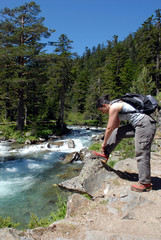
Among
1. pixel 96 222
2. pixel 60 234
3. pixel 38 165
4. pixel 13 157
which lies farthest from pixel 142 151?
pixel 13 157

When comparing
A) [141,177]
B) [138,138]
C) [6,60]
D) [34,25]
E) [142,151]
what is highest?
[34,25]

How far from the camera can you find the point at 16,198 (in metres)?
6.09

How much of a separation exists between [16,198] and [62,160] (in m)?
4.88

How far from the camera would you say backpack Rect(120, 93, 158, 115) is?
3191 mm

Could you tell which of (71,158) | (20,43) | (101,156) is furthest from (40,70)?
(101,156)

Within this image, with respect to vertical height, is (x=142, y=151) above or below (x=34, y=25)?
below

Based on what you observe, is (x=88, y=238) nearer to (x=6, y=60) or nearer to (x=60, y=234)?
(x=60, y=234)

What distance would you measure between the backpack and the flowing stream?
4222 mm

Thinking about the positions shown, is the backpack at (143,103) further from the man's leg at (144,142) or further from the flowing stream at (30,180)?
the flowing stream at (30,180)

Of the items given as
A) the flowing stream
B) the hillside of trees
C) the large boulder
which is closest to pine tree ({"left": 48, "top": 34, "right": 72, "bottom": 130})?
the hillside of trees

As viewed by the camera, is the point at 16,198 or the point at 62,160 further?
the point at 62,160

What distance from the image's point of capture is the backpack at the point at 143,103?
3191 millimetres

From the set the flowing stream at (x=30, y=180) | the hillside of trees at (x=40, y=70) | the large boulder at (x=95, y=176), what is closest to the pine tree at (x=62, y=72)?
the hillside of trees at (x=40, y=70)

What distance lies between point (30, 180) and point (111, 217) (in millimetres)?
5953
